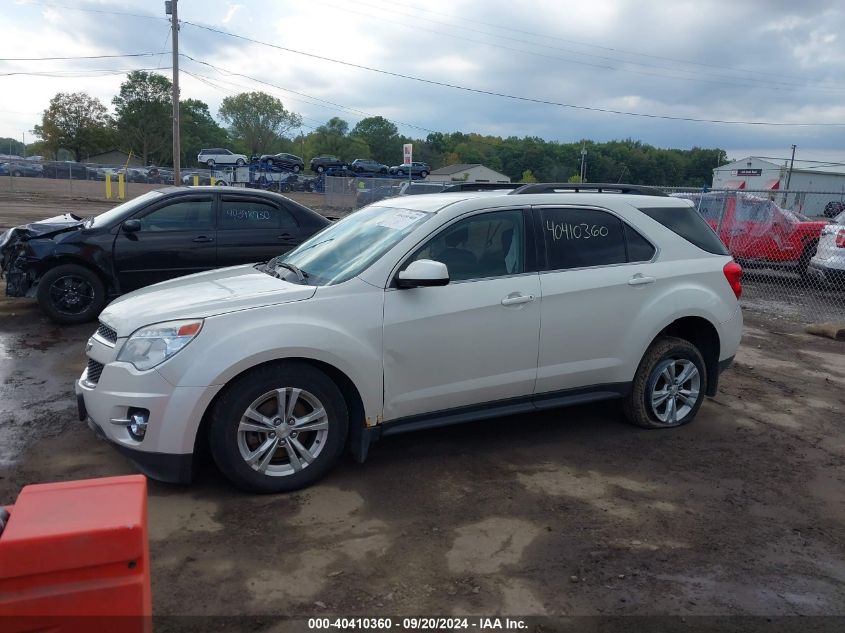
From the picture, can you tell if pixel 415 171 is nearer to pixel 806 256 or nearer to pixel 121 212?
pixel 806 256

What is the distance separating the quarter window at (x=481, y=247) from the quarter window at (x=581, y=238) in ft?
0.76

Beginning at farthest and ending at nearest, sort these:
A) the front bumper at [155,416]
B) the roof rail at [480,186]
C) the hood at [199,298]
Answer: the roof rail at [480,186], the hood at [199,298], the front bumper at [155,416]

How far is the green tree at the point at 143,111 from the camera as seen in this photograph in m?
86.5

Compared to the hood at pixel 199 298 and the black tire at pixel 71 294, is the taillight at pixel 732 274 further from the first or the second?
the black tire at pixel 71 294

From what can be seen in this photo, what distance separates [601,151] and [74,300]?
4982 centimetres

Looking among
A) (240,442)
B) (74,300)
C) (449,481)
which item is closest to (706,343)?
(449,481)

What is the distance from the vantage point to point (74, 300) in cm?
809

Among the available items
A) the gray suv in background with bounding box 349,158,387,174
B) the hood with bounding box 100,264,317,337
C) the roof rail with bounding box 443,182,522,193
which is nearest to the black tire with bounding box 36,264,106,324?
the hood with bounding box 100,264,317,337

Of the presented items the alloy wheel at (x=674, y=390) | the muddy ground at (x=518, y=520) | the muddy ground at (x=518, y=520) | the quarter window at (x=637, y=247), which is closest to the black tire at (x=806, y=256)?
the muddy ground at (x=518, y=520)

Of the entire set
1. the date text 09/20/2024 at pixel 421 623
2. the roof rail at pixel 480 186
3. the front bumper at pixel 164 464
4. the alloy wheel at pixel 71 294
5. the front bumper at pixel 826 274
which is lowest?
the date text 09/20/2024 at pixel 421 623

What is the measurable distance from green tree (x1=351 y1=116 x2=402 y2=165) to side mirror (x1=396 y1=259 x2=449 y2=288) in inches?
3981

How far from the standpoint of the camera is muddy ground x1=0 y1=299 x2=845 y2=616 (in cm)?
319

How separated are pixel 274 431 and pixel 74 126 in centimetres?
9695

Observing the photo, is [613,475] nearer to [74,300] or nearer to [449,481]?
[449,481]
